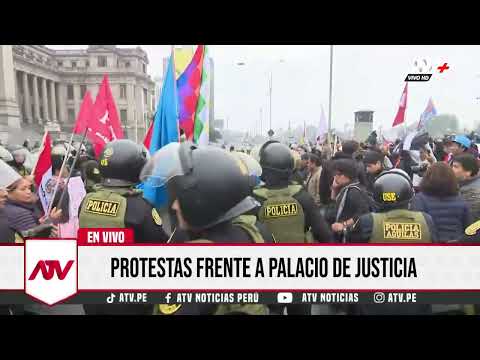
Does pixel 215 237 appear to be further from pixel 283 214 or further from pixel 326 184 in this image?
pixel 326 184

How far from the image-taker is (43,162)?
267 cm

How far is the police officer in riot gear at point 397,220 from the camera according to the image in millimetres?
2332

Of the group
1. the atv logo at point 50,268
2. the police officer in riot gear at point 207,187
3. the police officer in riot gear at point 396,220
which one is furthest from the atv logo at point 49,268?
the police officer in riot gear at point 396,220

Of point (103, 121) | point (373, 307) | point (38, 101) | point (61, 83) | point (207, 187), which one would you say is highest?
point (61, 83)

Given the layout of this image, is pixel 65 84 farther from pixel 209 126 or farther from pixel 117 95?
pixel 209 126

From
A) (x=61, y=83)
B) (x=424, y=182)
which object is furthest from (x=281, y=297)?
(x=61, y=83)

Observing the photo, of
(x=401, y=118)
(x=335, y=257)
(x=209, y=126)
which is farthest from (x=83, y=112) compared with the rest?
(x=401, y=118)

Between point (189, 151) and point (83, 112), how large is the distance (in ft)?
4.28

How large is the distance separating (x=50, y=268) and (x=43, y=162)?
29.5 inches

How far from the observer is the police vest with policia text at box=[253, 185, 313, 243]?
247 centimetres

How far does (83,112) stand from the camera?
8.76ft

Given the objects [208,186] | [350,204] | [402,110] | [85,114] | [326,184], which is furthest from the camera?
[326,184]

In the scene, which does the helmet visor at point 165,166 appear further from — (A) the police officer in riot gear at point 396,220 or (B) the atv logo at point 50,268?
(A) the police officer in riot gear at point 396,220

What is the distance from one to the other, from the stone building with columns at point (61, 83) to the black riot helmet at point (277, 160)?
0.89 metres
